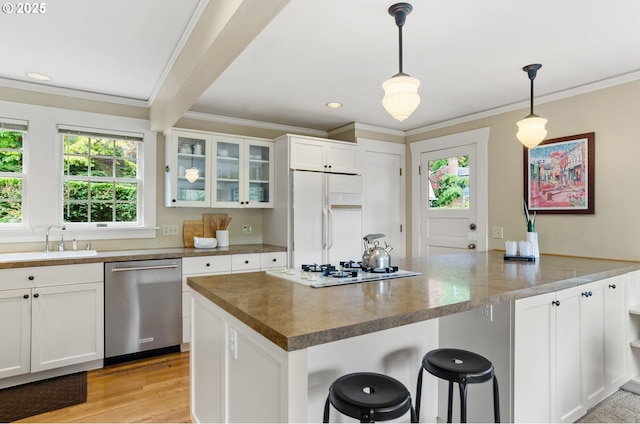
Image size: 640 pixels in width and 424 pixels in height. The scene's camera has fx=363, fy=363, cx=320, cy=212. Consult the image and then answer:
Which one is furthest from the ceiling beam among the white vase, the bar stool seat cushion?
the white vase

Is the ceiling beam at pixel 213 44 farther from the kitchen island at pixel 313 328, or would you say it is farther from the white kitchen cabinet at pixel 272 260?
the white kitchen cabinet at pixel 272 260

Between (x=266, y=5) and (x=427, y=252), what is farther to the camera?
(x=427, y=252)

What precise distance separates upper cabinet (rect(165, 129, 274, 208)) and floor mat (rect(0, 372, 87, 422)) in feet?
5.33

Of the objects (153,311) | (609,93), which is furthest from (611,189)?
(153,311)

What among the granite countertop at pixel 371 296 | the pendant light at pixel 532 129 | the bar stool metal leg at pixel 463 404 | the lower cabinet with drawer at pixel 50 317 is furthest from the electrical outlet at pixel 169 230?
the pendant light at pixel 532 129

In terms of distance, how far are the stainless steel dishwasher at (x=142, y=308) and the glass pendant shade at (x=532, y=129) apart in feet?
9.48

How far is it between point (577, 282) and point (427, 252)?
2.32 m

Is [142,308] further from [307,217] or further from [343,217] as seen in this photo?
[343,217]

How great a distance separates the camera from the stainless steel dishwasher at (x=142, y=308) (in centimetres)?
292

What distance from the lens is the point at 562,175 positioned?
315 cm

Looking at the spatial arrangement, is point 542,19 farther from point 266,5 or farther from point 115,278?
point 115,278

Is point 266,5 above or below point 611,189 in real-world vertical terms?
above

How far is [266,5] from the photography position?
151 centimetres

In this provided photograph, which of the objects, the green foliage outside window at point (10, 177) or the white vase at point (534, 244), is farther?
the green foliage outside window at point (10, 177)
